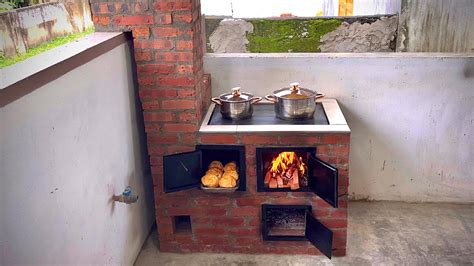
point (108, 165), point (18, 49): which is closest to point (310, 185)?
point (108, 165)

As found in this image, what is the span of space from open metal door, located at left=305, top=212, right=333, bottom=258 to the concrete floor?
12cm

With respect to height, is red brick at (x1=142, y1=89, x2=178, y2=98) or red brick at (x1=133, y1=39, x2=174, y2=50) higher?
red brick at (x1=133, y1=39, x2=174, y2=50)

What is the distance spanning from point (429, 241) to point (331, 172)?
45.8 inches

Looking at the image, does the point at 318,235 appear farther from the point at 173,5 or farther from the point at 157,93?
the point at 173,5

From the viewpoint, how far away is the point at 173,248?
341 centimetres

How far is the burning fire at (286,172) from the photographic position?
3201mm

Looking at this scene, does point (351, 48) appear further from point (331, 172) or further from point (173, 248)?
point (173, 248)

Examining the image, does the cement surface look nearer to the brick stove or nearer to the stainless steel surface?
the brick stove

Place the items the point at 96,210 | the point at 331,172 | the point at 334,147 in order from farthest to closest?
the point at 334,147
the point at 331,172
the point at 96,210

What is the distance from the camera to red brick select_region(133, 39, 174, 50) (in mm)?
3035

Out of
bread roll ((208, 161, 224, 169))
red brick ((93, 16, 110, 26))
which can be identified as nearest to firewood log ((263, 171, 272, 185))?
bread roll ((208, 161, 224, 169))

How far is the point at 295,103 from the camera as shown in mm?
3211

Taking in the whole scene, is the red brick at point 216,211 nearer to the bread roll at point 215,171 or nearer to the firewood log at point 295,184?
the bread roll at point 215,171

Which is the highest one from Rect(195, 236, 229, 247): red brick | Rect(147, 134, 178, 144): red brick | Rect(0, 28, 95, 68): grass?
Rect(0, 28, 95, 68): grass
